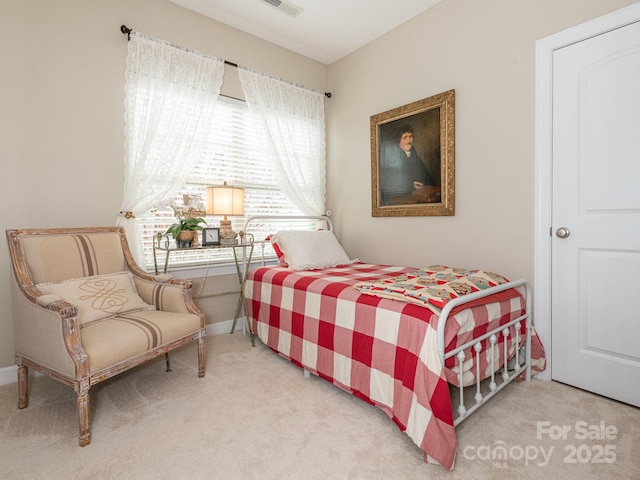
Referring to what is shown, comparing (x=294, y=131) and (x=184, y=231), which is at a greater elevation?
(x=294, y=131)

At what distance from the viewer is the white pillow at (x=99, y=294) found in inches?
78.3

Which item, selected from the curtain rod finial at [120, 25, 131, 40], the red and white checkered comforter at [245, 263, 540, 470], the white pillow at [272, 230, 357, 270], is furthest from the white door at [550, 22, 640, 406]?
the curtain rod finial at [120, 25, 131, 40]

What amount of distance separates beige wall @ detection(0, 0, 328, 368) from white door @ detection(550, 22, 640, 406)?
9.75 feet

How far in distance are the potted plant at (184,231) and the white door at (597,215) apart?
2508 mm

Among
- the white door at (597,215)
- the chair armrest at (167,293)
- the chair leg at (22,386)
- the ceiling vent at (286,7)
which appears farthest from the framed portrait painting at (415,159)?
the chair leg at (22,386)

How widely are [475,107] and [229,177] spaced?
216 cm

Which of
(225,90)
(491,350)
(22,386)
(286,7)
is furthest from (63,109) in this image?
(491,350)

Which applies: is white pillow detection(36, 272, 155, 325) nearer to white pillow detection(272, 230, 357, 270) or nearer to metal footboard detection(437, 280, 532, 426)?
white pillow detection(272, 230, 357, 270)

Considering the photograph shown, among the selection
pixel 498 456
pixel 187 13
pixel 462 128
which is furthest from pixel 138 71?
pixel 498 456

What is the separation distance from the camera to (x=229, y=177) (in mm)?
3266

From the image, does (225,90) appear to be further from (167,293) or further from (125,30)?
Answer: (167,293)

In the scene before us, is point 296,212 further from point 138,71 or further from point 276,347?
point 138,71

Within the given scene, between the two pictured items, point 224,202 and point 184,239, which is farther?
point 224,202

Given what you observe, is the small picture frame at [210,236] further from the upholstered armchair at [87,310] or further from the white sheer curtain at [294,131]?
the white sheer curtain at [294,131]
